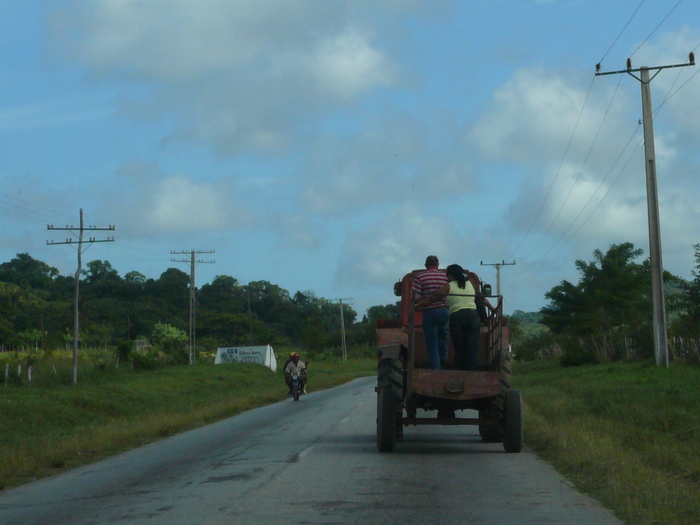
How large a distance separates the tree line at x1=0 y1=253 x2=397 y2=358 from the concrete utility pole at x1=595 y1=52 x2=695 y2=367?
32093mm

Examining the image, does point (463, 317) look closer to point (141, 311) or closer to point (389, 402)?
→ point (389, 402)

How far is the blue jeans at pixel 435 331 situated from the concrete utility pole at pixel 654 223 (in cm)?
1756

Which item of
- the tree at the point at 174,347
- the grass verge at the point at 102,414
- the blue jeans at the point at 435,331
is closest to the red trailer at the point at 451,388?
the blue jeans at the point at 435,331

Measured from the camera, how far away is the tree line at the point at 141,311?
218 feet

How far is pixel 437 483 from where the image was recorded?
988cm

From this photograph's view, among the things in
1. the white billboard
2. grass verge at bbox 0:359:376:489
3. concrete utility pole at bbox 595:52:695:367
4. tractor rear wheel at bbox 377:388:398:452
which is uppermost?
concrete utility pole at bbox 595:52:695:367

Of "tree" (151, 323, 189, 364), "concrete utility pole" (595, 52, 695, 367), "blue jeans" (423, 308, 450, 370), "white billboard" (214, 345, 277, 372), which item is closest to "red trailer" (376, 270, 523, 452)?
"blue jeans" (423, 308, 450, 370)

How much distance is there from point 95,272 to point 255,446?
307 ft

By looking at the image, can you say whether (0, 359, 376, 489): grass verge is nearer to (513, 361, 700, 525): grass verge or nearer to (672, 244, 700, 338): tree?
(513, 361, 700, 525): grass verge

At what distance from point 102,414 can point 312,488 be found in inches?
761

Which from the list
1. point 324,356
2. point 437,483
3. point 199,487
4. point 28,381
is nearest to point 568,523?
point 437,483

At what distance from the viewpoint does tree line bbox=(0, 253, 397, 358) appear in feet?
218

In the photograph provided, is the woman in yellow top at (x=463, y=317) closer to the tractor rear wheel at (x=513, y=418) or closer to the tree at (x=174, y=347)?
the tractor rear wheel at (x=513, y=418)

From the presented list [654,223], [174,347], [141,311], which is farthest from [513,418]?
[141,311]
